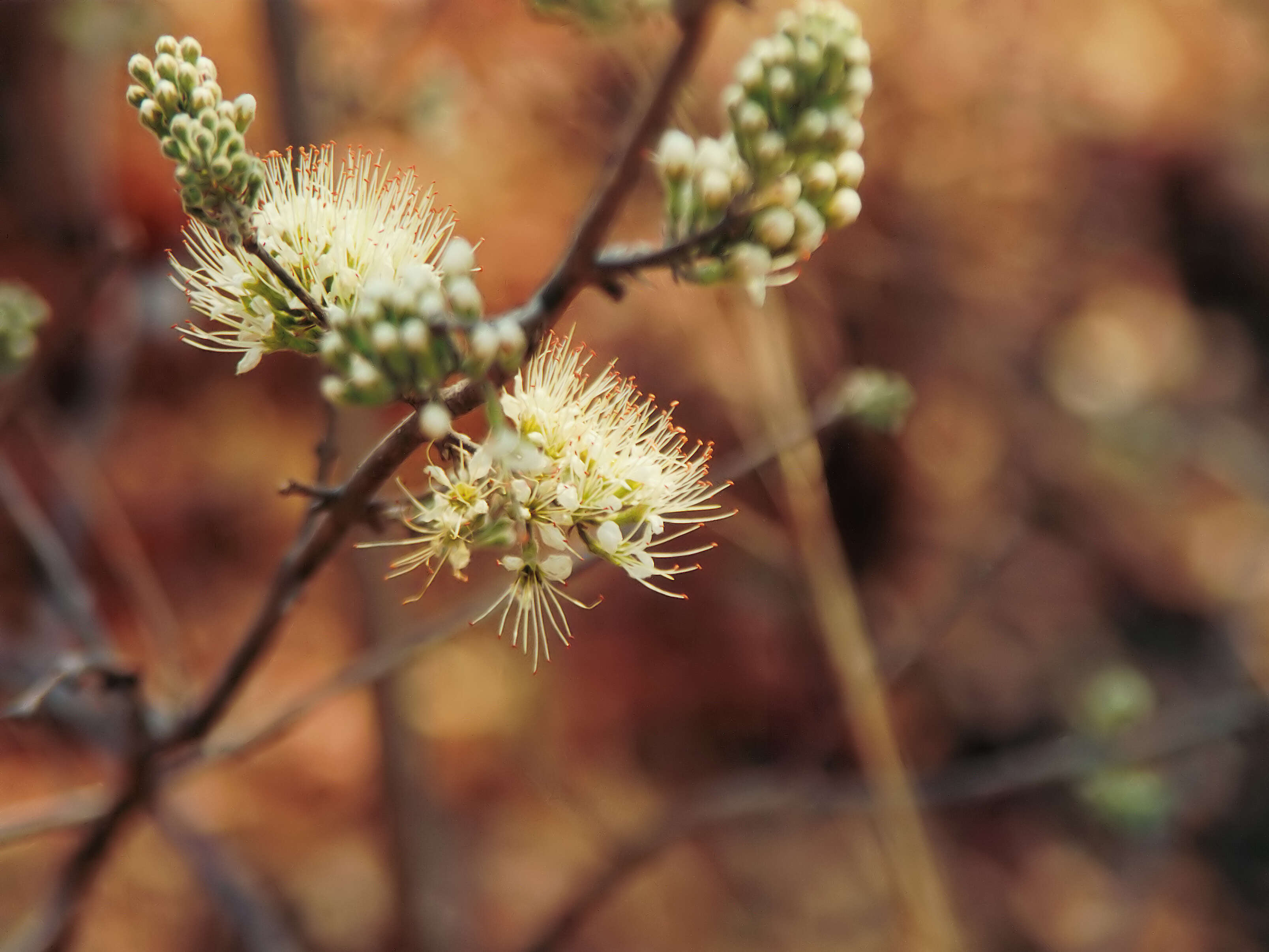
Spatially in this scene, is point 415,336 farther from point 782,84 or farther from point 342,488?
point 782,84

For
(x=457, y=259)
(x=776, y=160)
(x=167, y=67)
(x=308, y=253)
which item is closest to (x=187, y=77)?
(x=167, y=67)

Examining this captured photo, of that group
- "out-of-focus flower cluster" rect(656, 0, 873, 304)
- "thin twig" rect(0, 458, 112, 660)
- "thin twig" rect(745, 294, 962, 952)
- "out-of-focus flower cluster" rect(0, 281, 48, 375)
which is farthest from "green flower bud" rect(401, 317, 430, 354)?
"thin twig" rect(745, 294, 962, 952)

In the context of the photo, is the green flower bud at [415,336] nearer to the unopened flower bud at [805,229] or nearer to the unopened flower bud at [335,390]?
the unopened flower bud at [335,390]

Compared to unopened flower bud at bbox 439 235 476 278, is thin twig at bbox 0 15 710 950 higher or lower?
lower

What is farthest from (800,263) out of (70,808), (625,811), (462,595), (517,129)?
(70,808)

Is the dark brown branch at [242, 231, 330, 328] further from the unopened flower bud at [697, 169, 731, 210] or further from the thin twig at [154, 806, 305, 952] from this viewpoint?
the thin twig at [154, 806, 305, 952]
